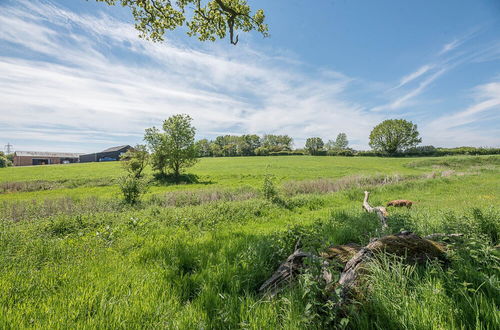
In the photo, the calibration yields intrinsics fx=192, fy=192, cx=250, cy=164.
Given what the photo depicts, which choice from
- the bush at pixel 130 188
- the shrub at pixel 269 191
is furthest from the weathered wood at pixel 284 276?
the bush at pixel 130 188

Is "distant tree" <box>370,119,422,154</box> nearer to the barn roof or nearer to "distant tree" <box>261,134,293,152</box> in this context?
"distant tree" <box>261,134,293,152</box>

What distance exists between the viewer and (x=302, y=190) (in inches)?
656

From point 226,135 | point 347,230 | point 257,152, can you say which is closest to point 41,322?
point 347,230

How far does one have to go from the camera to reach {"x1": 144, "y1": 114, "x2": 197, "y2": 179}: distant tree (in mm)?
28344

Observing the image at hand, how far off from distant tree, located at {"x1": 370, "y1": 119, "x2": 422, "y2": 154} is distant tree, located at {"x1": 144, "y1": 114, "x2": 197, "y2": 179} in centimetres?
8440

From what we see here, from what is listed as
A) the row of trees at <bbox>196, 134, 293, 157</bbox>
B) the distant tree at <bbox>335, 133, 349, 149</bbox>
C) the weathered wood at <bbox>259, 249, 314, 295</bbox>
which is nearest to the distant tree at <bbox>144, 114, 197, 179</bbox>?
the weathered wood at <bbox>259, 249, 314, 295</bbox>

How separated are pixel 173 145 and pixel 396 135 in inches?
3505

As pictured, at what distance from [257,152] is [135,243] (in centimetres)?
8818

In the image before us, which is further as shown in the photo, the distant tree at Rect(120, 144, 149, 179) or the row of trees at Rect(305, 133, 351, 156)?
the row of trees at Rect(305, 133, 351, 156)

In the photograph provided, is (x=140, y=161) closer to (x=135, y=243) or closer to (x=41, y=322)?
(x=135, y=243)

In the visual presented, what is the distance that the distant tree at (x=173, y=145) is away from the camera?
28344mm

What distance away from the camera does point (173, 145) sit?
28.6 meters

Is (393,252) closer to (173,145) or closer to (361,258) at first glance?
(361,258)

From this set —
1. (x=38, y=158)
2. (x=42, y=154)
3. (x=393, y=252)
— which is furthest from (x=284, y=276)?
(x=42, y=154)
